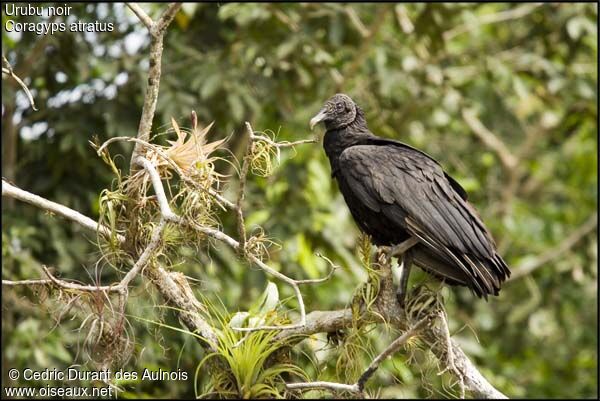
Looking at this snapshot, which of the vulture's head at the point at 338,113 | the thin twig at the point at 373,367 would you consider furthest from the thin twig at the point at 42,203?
the vulture's head at the point at 338,113

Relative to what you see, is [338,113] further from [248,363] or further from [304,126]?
[304,126]

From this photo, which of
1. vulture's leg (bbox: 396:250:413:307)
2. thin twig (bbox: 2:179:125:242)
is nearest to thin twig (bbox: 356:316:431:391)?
vulture's leg (bbox: 396:250:413:307)

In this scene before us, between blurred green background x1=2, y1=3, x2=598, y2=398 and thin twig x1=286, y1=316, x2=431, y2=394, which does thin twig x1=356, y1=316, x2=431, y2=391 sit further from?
blurred green background x1=2, y1=3, x2=598, y2=398

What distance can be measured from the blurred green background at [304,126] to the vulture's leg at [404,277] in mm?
390

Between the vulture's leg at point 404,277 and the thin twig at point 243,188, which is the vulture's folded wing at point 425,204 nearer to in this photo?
the vulture's leg at point 404,277

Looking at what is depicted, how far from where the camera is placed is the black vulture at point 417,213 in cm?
420

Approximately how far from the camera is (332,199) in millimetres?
7828

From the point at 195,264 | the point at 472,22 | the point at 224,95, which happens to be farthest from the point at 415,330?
the point at 472,22

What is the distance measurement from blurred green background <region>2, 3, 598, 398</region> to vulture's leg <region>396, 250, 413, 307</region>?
1.28 ft

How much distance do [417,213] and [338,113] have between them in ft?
2.77

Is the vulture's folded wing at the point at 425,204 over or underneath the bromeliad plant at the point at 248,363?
over

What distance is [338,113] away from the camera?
16.1 feet

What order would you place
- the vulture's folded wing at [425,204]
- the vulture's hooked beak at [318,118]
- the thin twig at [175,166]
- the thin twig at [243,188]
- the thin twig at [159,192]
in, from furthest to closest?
the vulture's hooked beak at [318,118] → the vulture's folded wing at [425,204] → the thin twig at [175,166] → the thin twig at [159,192] → the thin twig at [243,188]

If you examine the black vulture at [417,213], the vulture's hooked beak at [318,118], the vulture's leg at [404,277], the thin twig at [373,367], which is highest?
the vulture's hooked beak at [318,118]
